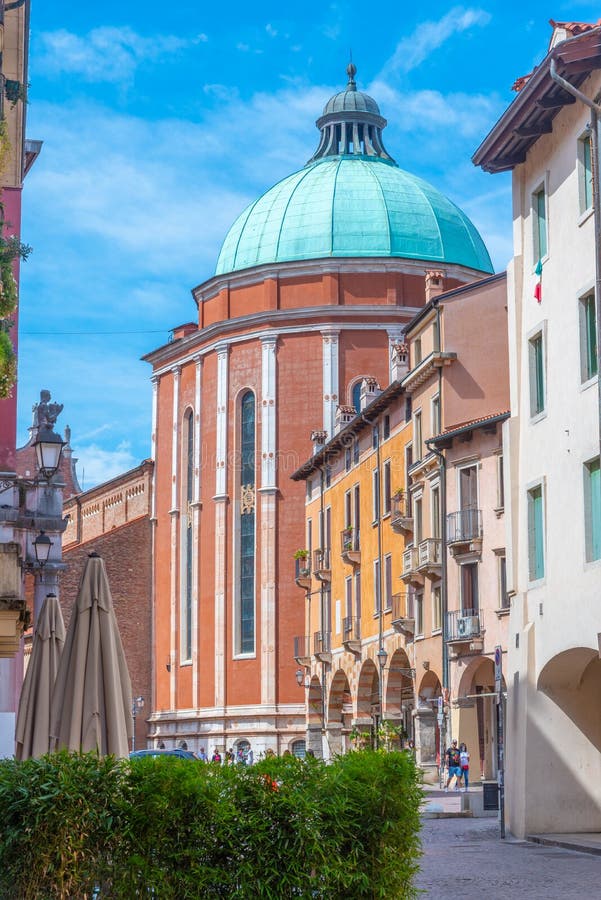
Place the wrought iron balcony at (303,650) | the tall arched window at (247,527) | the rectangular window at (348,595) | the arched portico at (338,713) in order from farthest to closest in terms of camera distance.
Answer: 1. the tall arched window at (247,527)
2. the wrought iron balcony at (303,650)
3. the arched portico at (338,713)
4. the rectangular window at (348,595)

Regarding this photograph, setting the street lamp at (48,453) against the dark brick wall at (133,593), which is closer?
the street lamp at (48,453)

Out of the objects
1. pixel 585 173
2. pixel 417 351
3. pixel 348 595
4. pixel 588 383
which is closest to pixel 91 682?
pixel 588 383

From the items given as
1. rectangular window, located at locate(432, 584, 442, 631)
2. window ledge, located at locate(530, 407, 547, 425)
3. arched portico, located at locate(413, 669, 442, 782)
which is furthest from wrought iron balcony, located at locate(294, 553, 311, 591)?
window ledge, located at locate(530, 407, 547, 425)

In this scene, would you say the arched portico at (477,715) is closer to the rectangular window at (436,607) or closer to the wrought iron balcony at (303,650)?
the rectangular window at (436,607)

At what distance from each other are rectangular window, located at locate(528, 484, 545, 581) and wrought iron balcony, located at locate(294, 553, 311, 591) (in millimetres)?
36052

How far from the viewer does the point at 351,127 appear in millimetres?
73188

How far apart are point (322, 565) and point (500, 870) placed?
4064 cm

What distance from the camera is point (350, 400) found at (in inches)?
2507

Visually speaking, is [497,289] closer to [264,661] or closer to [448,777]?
[448,777]

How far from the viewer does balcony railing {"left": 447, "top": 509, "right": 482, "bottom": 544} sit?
4034 centimetres

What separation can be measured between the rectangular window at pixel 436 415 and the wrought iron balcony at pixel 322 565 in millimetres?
14594

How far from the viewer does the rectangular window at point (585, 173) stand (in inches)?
847

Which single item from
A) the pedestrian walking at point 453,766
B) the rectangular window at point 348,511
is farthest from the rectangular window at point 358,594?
the pedestrian walking at point 453,766

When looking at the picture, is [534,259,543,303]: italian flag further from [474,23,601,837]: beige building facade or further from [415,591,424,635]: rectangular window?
[415,591,424,635]: rectangular window
